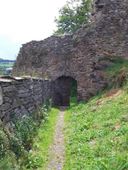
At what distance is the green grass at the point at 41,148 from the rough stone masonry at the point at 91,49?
40.0 ft

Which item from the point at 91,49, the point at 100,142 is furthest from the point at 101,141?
the point at 91,49

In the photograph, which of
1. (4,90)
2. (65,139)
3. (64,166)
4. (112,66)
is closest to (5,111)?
(4,90)

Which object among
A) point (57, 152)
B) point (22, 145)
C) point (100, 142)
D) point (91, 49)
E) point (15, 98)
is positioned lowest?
point (57, 152)

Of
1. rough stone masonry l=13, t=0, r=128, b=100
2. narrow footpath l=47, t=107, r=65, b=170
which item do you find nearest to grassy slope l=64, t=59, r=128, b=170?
narrow footpath l=47, t=107, r=65, b=170

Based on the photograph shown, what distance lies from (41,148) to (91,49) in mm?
17872

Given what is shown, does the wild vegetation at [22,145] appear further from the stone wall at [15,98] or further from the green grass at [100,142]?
the green grass at [100,142]

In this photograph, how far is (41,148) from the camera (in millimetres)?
12391

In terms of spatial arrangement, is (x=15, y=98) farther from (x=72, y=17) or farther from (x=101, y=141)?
(x=72, y=17)

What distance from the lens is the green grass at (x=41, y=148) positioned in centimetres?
1050

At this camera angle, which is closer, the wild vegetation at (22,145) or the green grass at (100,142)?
the wild vegetation at (22,145)

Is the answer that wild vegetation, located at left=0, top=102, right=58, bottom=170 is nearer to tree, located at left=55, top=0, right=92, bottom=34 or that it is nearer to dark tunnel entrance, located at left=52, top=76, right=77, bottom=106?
dark tunnel entrance, located at left=52, top=76, right=77, bottom=106

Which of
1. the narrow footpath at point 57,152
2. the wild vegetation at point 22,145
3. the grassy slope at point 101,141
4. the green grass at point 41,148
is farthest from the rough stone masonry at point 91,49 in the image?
the wild vegetation at point 22,145

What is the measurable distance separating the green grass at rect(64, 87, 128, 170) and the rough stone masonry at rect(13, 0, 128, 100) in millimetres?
11313

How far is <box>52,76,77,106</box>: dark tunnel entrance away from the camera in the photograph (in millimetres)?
30906
